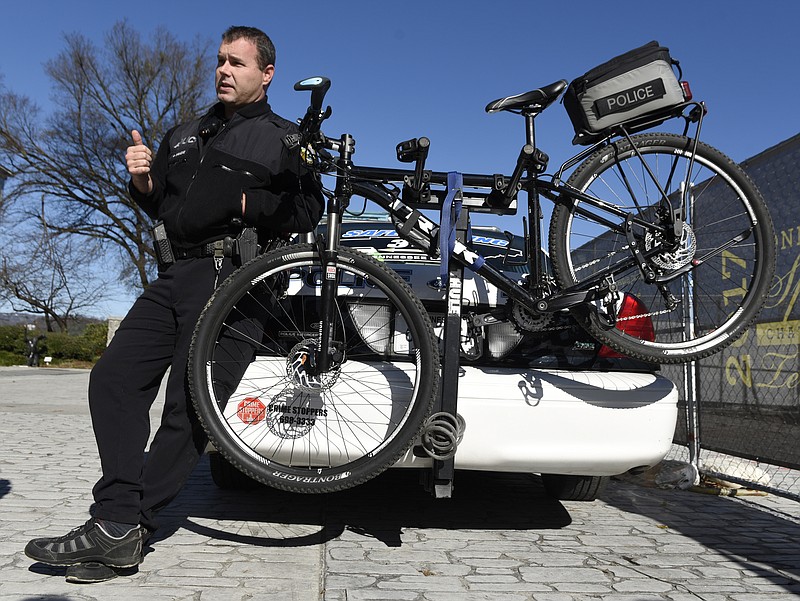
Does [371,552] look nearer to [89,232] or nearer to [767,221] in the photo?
[767,221]

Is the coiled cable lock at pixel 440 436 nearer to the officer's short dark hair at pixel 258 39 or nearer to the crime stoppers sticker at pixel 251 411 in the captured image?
the crime stoppers sticker at pixel 251 411

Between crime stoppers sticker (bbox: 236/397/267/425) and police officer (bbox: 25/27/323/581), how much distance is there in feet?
0.61

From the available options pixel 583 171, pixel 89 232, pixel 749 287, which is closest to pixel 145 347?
pixel 583 171

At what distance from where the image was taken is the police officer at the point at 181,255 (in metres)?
2.88

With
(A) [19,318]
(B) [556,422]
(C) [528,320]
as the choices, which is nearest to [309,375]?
(C) [528,320]

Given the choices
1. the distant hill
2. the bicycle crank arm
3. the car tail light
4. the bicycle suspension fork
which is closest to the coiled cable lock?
the bicycle suspension fork

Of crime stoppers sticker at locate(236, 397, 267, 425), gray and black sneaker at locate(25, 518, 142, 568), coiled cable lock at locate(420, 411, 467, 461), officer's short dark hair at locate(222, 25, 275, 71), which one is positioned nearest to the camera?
gray and black sneaker at locate(25, 518, 142, 568)

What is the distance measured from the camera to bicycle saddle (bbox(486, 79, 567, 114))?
313cm

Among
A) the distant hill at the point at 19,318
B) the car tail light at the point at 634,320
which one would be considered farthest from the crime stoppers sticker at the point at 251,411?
the distant hill at the point at 19,318

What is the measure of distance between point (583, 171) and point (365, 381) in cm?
135

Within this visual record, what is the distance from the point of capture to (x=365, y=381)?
10.3 feet

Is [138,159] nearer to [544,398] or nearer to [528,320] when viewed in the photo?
[528,320]

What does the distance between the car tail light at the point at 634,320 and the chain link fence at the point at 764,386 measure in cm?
220

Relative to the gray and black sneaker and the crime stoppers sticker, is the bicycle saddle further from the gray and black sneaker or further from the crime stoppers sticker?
the gray and black sneaker
